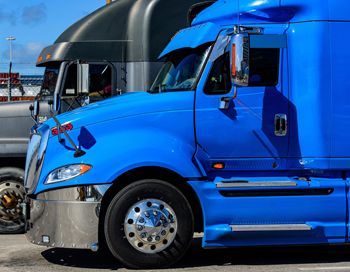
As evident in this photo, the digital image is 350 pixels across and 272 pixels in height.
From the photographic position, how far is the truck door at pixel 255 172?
6.43 m

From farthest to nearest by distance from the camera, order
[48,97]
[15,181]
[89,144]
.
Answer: [48,97]
[15,181]
[89,144]

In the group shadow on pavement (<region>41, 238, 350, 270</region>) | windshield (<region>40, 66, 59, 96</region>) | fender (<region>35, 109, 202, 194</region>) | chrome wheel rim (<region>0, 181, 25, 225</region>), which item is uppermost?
windshield (<region>40, 66, 59, 96</region>)

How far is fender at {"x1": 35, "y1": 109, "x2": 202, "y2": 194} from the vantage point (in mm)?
6230

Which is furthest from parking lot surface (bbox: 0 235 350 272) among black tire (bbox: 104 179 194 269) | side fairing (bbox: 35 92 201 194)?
side fairing (bbox: 35 92 201 194)

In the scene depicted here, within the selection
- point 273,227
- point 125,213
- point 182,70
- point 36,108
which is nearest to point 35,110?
point 36,108

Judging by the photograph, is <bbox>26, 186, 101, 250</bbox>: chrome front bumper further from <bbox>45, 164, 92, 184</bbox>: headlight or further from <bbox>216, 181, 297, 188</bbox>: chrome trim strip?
<bbox>216, 181, 297, 188</bbox>: chrome trim strip

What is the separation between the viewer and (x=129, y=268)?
6402 mm

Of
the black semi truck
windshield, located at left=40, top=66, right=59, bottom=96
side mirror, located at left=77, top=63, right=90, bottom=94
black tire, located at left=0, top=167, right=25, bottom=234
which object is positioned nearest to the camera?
side mirror, located at left=77, top=63, right=90, bottom=94

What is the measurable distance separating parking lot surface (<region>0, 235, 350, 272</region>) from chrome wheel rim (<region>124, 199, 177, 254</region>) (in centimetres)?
37

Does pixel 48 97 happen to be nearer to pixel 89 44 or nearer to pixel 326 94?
pixel 89 44

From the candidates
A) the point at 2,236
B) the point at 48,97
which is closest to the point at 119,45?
the point at 48,97

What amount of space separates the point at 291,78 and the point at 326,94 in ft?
1.35

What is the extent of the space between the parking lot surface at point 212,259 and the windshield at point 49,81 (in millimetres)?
2405

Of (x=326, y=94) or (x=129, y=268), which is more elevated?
(x=326, y=94)
